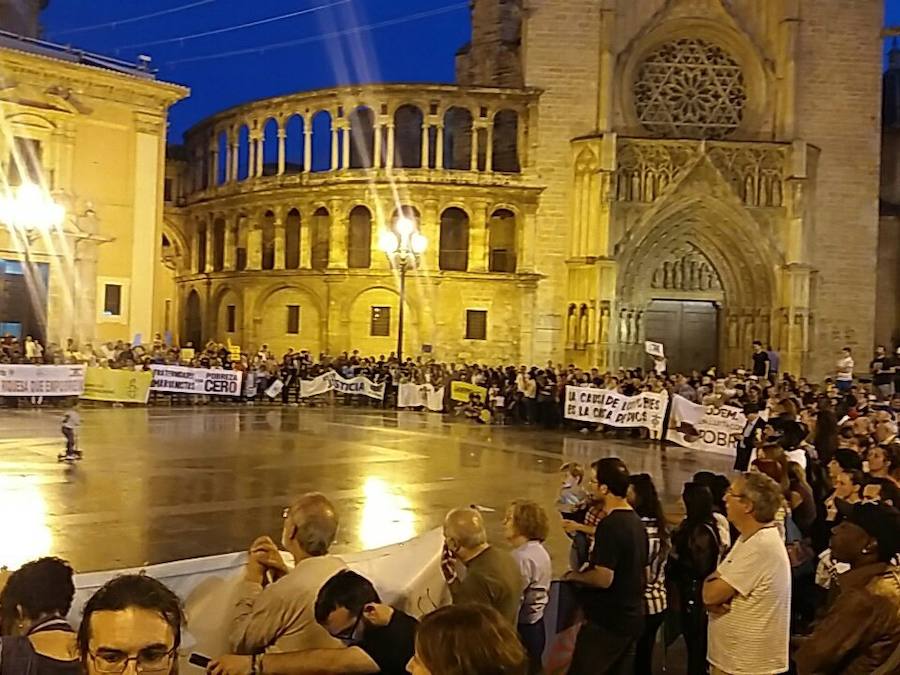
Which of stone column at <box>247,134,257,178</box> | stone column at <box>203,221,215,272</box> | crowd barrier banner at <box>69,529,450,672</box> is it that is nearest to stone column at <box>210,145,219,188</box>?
stone column at <box>203,221,215,272</box>

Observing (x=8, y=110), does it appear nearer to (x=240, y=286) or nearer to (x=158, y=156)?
(x=158, y=156)

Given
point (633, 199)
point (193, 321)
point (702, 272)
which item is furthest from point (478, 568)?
point (193, 321)

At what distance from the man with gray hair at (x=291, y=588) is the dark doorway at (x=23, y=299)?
26.1 metres

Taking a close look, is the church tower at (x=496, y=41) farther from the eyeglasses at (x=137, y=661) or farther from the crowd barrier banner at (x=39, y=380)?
the eyeglasses at (x=137, y=661)

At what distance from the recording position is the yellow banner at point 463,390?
2728 centimetres

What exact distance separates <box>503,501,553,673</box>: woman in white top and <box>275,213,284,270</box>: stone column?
33108 mm

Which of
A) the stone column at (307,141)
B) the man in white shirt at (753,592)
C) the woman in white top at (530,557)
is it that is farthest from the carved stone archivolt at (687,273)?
the man in white shirt at (753,592)

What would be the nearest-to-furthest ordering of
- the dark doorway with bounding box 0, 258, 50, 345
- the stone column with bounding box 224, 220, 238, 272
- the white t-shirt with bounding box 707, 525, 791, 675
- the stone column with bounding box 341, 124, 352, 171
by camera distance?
the white t-shirt with bounding box 707, 525, 791, 675, the dark doorway with bounding box 0, 258, 50, 345, the stone column with bounding box 341, 124, 352, 171, the stone column with bounding box 224, 220, 238, 272

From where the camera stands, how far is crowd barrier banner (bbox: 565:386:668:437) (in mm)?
22094

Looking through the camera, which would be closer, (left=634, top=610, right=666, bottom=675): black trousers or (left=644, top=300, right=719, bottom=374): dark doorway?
(left=634, top=610, right=666, bottom=675): black trousers

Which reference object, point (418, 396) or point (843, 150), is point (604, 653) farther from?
point (843, 150)

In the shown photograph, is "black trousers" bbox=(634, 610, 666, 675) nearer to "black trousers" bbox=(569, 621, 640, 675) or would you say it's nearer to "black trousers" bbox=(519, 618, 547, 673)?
"black trousers" bbox=(569, 621, 640, 675)

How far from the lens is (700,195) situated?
1350 inches

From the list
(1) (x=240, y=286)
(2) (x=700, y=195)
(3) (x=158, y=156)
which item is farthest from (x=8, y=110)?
(2) (x=700, y=195)
